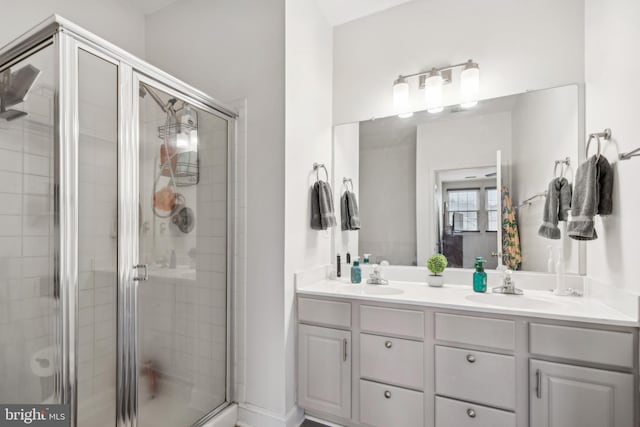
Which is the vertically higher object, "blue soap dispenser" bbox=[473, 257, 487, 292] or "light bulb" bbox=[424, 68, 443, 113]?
"light bulb" bbox=[424, 68, 443, 113]

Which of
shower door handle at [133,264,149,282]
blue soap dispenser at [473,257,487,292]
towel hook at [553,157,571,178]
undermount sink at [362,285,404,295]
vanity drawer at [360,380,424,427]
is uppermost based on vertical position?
towel hook at [553,157,571,178]

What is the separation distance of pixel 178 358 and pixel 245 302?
0.47 m

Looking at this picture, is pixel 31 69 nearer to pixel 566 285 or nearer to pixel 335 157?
pixel 335 157

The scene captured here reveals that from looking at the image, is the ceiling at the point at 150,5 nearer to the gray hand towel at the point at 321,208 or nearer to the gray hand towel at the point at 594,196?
the gray hand towel at the point at 321,208

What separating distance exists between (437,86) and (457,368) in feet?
5.70

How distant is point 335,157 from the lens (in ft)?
8.33

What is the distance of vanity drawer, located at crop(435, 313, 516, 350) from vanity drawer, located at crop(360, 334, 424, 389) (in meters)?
0.16

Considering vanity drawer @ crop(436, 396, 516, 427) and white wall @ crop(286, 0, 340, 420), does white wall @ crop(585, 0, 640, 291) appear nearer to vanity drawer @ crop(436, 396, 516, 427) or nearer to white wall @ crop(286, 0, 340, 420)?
vanity drawer @ crop(436, 396, 516, 427)

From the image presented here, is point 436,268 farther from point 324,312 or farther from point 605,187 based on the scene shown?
point 605,187

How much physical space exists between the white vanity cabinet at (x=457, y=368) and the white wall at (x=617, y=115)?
372mm

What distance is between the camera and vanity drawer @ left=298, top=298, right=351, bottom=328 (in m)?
1.85

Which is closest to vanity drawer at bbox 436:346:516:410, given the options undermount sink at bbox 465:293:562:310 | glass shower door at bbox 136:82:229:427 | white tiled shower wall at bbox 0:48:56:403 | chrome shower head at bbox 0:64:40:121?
undermount sink at bbox 465:293:562:310

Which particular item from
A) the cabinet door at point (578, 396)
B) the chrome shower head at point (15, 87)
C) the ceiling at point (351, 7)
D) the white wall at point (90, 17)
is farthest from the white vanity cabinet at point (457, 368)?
the white wall at point (90, 17)

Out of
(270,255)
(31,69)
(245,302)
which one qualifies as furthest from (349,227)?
(31,69)
